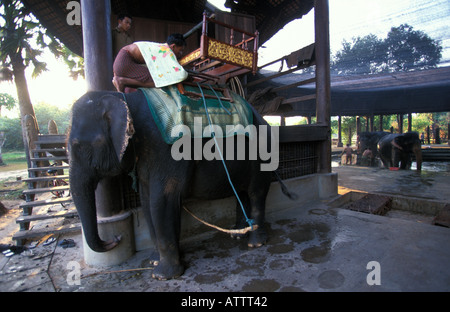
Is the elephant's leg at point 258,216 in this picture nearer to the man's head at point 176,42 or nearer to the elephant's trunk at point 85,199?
the elephant's trunk at point 85,199

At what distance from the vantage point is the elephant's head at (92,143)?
2135 millimetres

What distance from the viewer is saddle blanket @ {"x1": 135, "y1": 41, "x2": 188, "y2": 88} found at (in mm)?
2518

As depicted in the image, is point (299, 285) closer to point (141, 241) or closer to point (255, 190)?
point (255, 190)

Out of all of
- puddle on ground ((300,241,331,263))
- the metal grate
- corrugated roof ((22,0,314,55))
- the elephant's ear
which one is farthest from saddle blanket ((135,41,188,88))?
corrugated roof ((22,0,314,55))

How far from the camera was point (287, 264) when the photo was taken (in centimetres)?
269

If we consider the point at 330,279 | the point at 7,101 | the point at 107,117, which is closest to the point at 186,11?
the point at 107,117

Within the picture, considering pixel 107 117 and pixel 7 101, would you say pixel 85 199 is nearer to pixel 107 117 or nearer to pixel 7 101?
pixel 107 117

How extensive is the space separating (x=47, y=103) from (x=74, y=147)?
46292 millimetres

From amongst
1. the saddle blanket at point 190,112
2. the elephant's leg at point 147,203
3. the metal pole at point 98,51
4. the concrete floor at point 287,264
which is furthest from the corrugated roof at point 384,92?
the elephant's leg at point 147,203

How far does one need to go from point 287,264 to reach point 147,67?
2.63 meters

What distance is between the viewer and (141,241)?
3131 mm
